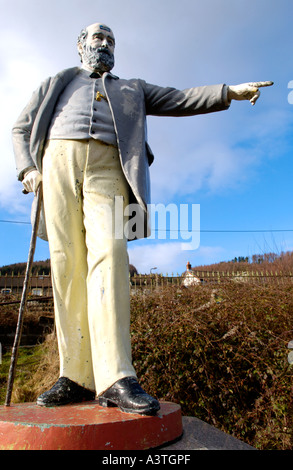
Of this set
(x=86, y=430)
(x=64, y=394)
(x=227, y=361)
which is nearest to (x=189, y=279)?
(x=227, y=361)

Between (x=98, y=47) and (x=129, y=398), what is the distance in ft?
7.00

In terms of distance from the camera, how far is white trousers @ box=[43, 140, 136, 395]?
1.78 metres

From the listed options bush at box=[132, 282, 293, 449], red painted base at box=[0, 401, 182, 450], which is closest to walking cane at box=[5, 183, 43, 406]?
red painted base at box=[0, 401, 182, 450]

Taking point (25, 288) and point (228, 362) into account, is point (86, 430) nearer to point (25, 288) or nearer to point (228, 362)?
point (25, 288)

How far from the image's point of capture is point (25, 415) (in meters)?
1.56

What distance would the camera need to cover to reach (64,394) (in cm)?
184

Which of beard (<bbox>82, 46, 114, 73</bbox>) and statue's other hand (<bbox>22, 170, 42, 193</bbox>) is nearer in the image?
statue's other hand (<bbox>22, 170, 42, 193</bbox>)

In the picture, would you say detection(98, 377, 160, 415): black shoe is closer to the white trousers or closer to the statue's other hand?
the white trousers

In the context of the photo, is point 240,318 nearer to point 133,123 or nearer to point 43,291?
point 133,123

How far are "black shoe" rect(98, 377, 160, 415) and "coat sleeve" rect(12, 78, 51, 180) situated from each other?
4.60ft

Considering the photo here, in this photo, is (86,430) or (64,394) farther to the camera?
(64,394)

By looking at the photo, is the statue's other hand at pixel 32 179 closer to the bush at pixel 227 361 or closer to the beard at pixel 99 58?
the beard at pixel 99 58
